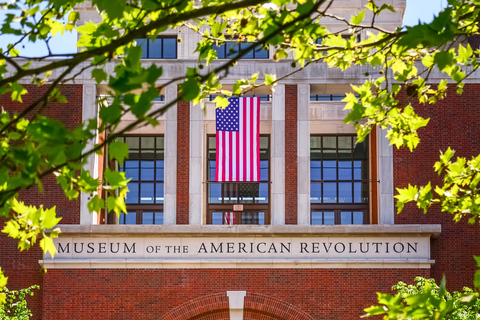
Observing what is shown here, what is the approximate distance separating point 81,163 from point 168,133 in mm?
16387

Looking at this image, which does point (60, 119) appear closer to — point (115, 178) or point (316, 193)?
point (316, 193)

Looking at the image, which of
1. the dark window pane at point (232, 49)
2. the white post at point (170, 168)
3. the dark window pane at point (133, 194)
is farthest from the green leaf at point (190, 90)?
the dark window pane at point (133, 194)

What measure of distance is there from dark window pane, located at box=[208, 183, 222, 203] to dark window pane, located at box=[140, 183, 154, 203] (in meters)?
2.22

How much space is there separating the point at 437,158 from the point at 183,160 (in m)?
7.27

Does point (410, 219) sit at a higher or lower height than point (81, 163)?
higher

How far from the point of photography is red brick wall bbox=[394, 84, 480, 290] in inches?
791

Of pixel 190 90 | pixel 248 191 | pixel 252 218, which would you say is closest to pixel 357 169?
Result: pixel 248 191

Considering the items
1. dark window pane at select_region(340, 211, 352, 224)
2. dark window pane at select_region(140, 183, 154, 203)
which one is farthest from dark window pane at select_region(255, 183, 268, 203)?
dark window pane at select_region(140, 183, 154, 203)

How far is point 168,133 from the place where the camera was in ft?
68.3

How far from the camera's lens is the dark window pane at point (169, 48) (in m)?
24.8

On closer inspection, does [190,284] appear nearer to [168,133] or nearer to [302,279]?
[302,279]

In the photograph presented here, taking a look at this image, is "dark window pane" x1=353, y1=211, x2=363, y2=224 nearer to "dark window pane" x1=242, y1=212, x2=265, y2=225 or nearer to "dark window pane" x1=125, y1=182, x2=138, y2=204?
"dark window pane" x1=242, y1=212, x2=265, y2=225

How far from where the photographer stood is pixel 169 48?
24.9 m

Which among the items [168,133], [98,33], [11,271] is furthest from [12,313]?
[98,33]
